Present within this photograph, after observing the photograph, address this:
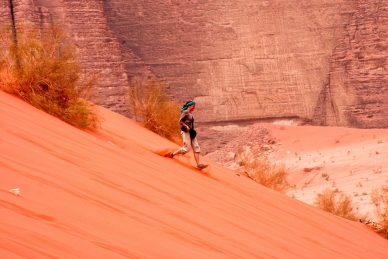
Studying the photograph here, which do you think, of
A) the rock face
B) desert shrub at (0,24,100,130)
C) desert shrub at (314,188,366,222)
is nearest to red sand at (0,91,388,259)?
desert shrub at (0,24,100,130)

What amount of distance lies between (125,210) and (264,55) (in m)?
27.4

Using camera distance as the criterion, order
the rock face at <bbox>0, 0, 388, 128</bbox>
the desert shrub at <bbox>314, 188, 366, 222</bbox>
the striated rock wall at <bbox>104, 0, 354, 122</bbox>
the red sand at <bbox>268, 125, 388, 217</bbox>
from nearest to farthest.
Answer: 1. the desert shrub at <bbox>314, 188, 366, 222</bbox>
2. the red sand at <bbox>268, 125, 388, 217</bbox>
3. the rock face at <bbox>0, 0, 388, 128</bbox>
4. the striated rock wall at <bbox>104, 0, 354, 122</bbox>

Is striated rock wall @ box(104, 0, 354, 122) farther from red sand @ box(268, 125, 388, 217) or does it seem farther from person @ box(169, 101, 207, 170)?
person @ box(169, 101, 207, 170)

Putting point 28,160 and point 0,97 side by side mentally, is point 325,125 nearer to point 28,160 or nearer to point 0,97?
point 0,97

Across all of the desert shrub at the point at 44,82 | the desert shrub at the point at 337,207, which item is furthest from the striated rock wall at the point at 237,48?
the desert shrub at the point at 44,82

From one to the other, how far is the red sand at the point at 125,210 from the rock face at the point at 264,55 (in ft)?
70.7

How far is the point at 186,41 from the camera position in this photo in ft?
111

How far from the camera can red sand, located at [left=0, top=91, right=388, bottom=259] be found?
521 centimetres

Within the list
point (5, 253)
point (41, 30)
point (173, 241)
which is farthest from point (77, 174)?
point (41, 30)

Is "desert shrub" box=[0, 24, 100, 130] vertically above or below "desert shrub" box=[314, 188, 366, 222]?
above

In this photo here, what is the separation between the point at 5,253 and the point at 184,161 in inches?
315

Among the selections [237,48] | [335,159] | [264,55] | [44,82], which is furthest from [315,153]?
[44,82]

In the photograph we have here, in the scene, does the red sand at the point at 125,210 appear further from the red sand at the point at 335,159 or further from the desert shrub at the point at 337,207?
the red sand at the point at 335,159

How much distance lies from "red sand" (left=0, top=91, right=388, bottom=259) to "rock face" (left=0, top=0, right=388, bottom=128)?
70.7 ft
